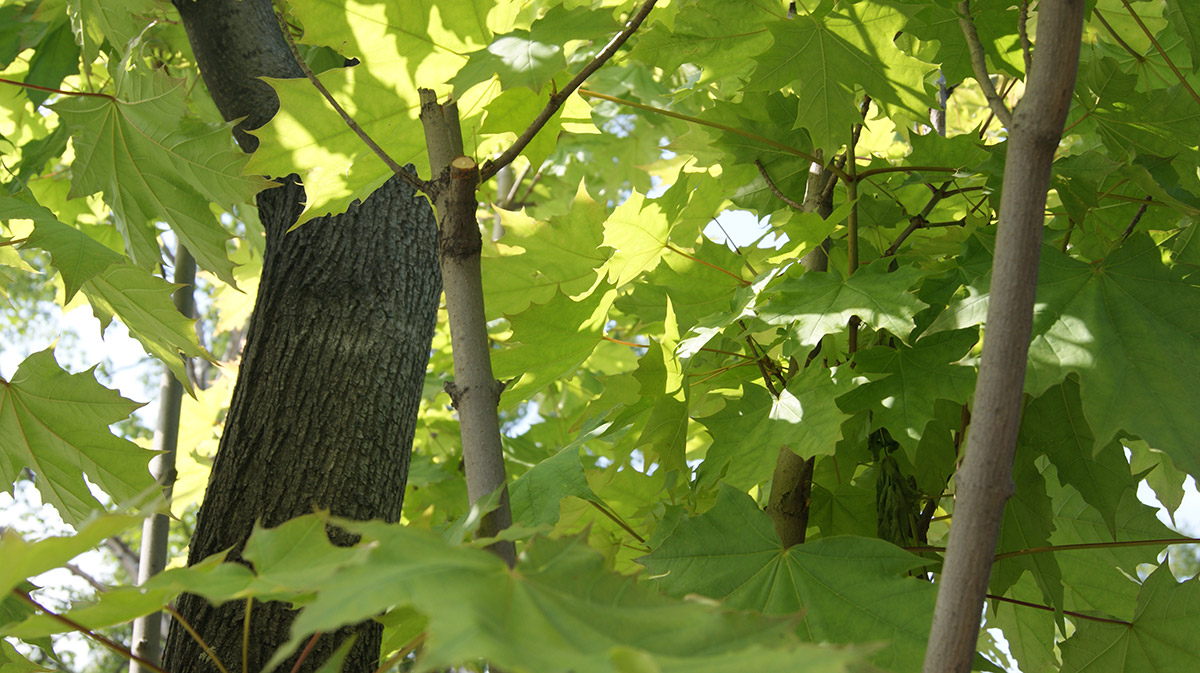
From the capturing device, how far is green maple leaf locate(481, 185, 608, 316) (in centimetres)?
136

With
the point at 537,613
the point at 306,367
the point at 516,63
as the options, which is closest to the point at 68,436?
the point at 306,367

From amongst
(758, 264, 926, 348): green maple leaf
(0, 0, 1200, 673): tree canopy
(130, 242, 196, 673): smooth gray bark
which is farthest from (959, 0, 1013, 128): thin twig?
(130, 242, 196, 673): smooth gray bark

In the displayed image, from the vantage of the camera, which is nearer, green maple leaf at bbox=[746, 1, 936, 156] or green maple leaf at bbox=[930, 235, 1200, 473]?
green maple leaf at bbox=[930, 235, 1200, 473]

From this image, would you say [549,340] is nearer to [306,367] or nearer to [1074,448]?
[306,367]

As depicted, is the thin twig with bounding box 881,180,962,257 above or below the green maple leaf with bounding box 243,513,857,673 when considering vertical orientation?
above

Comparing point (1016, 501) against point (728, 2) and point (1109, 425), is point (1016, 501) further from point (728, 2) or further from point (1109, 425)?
point (728, 2)

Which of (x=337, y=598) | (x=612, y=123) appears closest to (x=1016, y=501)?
(x=337, y=598)

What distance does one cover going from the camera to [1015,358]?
0.65 meters

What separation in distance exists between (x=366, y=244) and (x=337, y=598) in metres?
1.41

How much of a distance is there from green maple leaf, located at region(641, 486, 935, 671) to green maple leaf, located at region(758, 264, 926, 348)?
0.72ft

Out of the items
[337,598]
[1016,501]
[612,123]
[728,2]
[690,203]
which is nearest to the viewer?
[337,598]

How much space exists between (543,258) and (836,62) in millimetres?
561

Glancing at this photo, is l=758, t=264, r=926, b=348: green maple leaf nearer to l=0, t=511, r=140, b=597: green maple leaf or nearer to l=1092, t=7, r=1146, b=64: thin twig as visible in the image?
l=1092, t=7, r=1146, b=64: thin twig

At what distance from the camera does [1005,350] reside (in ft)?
2.13
